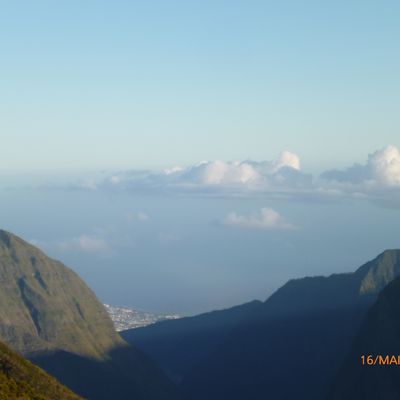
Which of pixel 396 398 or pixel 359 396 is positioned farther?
pixel 359 396

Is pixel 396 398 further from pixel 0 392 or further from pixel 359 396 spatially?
pixel 0 392

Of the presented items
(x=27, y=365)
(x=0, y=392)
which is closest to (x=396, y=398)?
(x=27, y=365)

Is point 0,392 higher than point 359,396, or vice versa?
point 0,392
